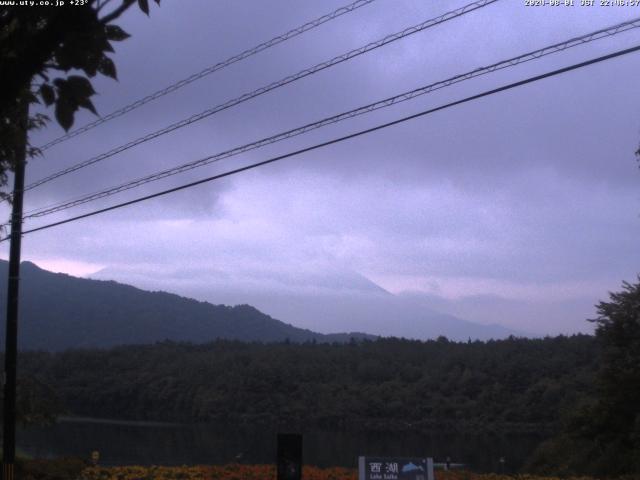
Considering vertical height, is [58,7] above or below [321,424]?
above

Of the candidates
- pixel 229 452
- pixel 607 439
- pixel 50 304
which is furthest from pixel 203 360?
pixel 50 304

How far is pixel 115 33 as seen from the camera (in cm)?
457

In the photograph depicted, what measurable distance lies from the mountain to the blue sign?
90717 millimetres

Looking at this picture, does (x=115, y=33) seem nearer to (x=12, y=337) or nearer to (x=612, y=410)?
(x=12, y=337)

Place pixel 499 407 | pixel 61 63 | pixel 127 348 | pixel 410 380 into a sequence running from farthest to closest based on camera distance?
1. pixel 127 348
2. pixel 410 380
3. pixel 499 407
4. pixel 61 63

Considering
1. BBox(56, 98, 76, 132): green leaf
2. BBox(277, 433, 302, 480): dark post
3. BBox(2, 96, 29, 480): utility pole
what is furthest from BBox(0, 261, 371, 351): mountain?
BBox(56, 98, 76, 132): green leaf

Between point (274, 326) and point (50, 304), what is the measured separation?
33911 millimetres

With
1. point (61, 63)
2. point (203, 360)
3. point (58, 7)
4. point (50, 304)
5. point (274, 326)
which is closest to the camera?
point (58, 7)

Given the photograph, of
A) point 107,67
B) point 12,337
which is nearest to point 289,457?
point 12,337

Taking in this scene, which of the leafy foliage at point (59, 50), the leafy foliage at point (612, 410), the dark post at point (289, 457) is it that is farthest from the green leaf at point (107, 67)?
the leafy foliage at point (612, 410)

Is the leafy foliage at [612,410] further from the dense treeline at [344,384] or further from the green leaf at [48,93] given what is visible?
the green leaf at [48,93]

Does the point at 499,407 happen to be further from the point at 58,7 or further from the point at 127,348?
the point at 58,7

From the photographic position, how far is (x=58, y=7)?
13.1 ft

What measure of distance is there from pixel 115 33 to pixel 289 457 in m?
7.85
